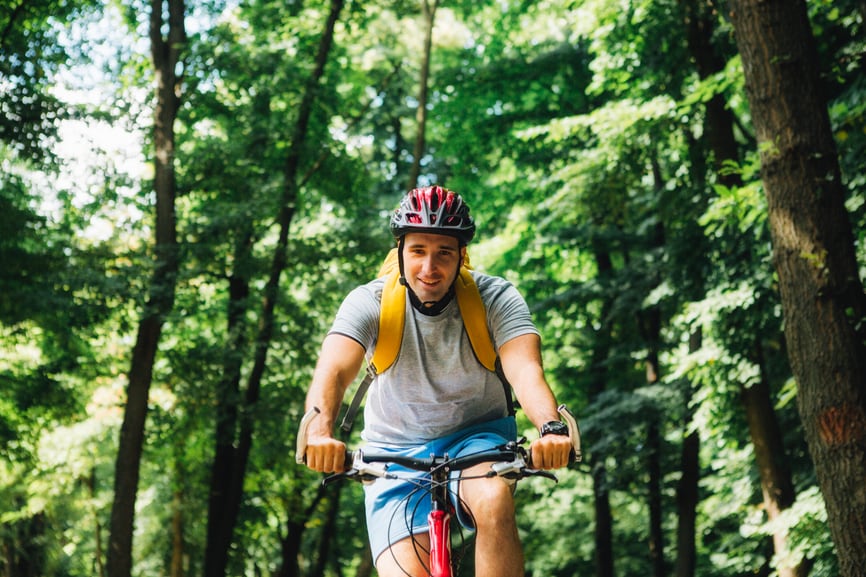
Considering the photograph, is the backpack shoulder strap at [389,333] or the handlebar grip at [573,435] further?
the backpack shoulder strap at [389,333]

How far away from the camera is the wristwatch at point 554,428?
3426 mm

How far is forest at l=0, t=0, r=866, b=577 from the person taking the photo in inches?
325

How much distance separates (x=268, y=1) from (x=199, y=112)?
228 centimetres

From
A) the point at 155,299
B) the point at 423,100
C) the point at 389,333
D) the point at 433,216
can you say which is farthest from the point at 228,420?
the point at 433,216

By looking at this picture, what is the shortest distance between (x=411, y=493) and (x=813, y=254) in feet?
13.5

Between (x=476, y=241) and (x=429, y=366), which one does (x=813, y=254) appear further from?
(x=476, y=241)

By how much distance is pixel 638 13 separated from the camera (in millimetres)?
12211

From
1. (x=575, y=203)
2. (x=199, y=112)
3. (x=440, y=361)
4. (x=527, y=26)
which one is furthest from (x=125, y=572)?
(x=527, y=26)

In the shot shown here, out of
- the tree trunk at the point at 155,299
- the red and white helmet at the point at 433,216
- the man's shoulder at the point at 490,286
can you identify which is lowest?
the man's shoulder at the point at 490,286

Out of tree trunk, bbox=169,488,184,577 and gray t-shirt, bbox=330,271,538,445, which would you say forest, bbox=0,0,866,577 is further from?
gray t-shirt, bbox=330,271,538,445

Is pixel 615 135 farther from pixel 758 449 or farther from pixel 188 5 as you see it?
pixel 188 5

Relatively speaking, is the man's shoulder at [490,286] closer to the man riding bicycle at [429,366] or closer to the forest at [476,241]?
the man riding bicycle at [429,366]

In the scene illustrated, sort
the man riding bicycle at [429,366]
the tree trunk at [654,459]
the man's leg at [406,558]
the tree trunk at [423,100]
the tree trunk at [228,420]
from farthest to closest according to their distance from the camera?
the tree trunk at [654,459], the tree trunk at [423,100], the tree trunk at [228,420], the man riding bicycle at [429,366], the man's leg at [406,558]

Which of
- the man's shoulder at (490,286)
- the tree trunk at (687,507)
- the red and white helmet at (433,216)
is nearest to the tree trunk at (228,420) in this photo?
the tree trunk at (687,507)
